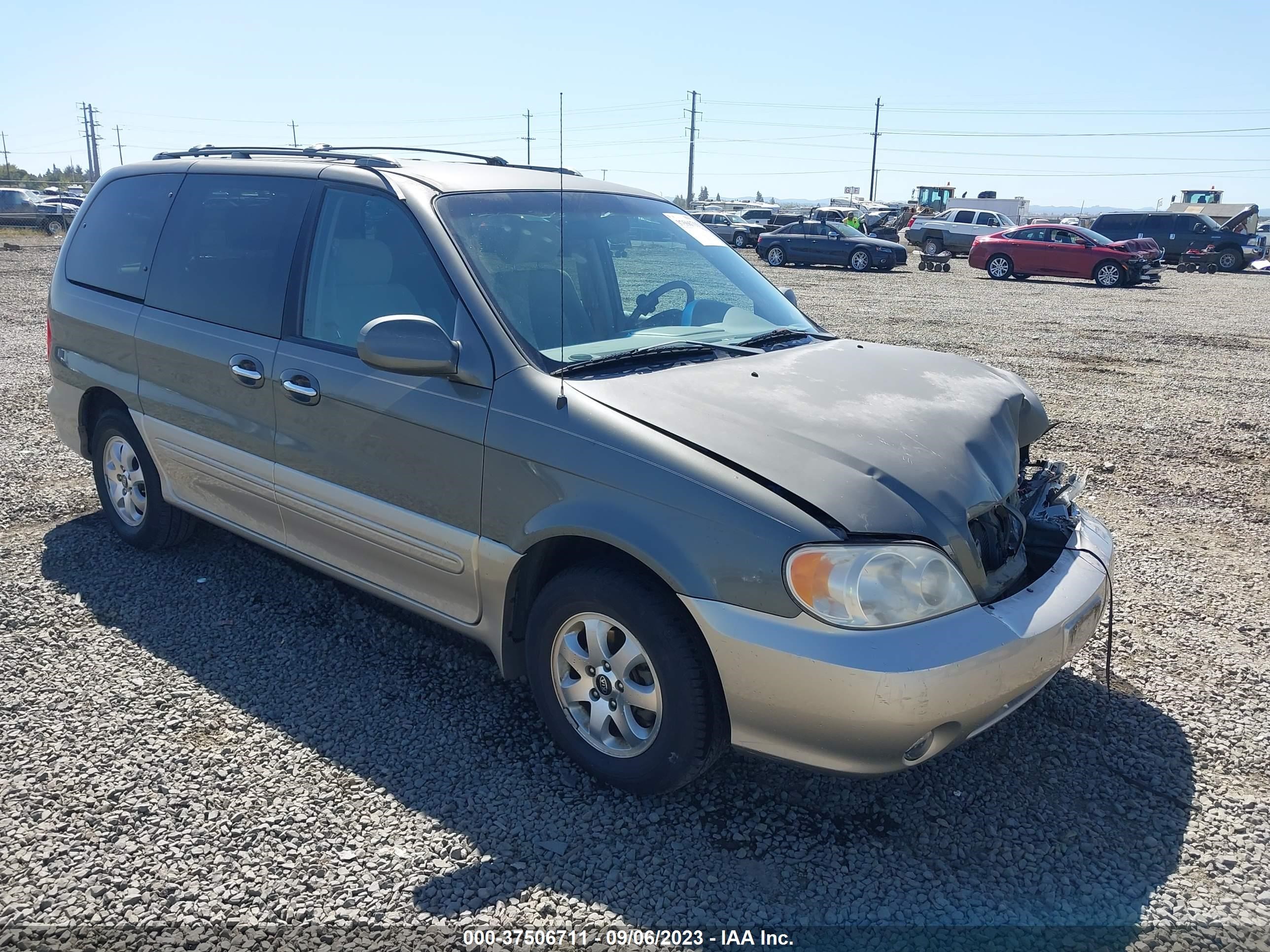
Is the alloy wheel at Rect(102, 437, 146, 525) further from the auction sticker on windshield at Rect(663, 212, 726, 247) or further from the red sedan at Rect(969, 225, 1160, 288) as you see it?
the red sedan at Rect(969, 225, 1160, 288)

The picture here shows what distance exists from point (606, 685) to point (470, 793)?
562 millimetres

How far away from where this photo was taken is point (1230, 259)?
33031 mm

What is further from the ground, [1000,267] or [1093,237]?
[1093,237]

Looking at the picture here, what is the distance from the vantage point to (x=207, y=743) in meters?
3.37

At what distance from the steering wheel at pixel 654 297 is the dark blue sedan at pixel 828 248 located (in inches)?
1017

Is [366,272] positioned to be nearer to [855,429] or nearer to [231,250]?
[231,250]

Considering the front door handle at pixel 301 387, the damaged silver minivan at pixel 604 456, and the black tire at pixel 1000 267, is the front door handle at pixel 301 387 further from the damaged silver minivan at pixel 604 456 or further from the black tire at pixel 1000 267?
the black tire at pixel 1000 267

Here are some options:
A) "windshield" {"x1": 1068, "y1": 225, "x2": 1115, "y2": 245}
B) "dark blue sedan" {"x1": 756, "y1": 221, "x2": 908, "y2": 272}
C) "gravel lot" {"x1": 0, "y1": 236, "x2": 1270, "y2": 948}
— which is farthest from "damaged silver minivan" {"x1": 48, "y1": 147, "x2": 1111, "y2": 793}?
"dark blue sedan" {"x1": 756, "y1": 221, "x2": 908, "y2": 272}

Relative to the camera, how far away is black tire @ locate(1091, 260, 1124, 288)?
2448 cm

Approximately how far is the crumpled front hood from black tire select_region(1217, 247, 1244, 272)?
3523 centimetres

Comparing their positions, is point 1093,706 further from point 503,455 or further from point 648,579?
point 503,455

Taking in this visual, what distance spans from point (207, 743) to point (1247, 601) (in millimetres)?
4586

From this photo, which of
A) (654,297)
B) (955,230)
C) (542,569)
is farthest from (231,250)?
(955,230)

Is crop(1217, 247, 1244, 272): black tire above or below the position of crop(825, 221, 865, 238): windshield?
below
